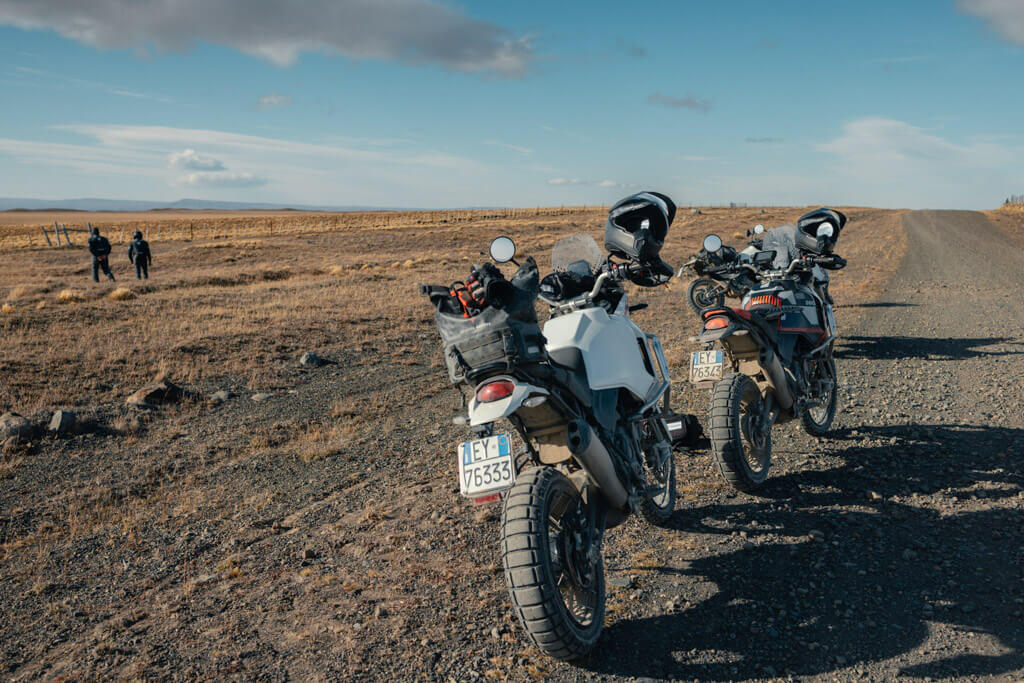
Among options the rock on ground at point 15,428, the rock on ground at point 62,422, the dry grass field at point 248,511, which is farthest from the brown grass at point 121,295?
the rock on ground at point 15,428

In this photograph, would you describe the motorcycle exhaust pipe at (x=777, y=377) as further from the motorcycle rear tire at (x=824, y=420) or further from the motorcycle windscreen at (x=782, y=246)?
the motorcycle windscreen at (x=782, y=246)

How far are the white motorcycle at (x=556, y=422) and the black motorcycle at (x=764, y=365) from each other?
0.97 m

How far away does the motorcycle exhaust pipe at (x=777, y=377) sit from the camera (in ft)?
17.3

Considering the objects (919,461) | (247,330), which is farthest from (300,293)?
(919,461)

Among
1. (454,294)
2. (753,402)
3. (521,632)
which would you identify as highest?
(454,294)

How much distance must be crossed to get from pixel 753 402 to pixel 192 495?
186 inches

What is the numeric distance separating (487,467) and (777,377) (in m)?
3.14

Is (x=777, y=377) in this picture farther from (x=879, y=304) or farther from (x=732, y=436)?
(x=879, y=304)

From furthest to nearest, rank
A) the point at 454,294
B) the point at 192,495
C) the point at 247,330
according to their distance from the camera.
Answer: the point at 247,330, the point at 192,495, the point at 454,294

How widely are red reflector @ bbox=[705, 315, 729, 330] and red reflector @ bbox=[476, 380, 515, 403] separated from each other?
2.69 metres

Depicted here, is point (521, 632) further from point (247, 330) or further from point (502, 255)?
point (247, 330)

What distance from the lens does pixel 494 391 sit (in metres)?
2.97

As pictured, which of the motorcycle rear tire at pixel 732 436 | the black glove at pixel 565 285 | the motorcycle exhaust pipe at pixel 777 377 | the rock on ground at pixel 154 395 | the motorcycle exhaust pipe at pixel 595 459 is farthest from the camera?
the rock on ground at pixel 154 395

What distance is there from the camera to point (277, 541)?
15.6ft
